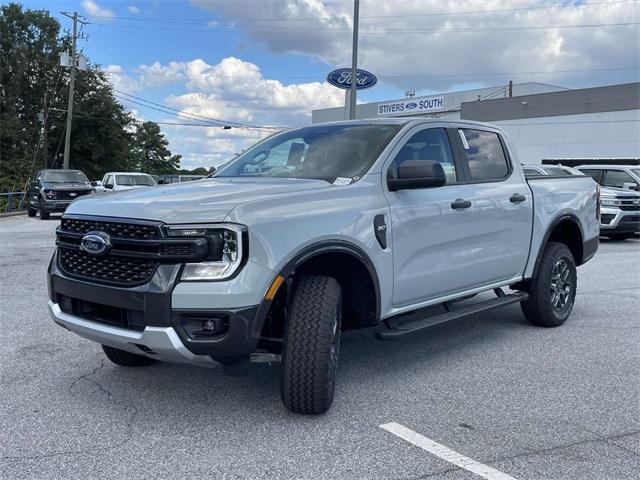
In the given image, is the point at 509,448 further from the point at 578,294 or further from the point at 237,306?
the point at 578,294

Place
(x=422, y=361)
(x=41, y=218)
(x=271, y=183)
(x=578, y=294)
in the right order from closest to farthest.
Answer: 1. (x=271, y=183)
2. (x=422, y=361)
3. (x=578, y=294)
4. (x=41, y=218)

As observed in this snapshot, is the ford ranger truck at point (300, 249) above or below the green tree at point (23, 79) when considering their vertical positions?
below

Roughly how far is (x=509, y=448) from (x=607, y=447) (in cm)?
57

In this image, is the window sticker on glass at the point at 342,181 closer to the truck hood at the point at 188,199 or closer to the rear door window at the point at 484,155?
the truck hood at the point at 188,199

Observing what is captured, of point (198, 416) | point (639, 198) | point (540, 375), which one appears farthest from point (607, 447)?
point (639, 198)

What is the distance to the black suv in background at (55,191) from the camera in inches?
848

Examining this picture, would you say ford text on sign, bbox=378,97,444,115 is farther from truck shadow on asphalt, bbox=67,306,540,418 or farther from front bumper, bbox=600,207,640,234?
truck shadow on asphalt, bbox=67,306,540,418

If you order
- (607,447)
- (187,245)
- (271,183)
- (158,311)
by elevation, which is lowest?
(607,447)

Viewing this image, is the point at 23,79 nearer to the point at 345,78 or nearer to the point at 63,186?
the point at 63,186

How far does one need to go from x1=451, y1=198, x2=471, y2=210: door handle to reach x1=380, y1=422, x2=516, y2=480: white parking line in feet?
6.24

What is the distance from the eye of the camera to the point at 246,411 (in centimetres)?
407

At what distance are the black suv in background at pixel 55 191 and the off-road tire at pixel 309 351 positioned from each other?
19.2 meters

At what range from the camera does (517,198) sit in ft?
19.0

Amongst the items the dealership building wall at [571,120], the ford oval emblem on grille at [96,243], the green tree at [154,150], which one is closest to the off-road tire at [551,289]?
the ford oval emblem on grille at [96,243]
